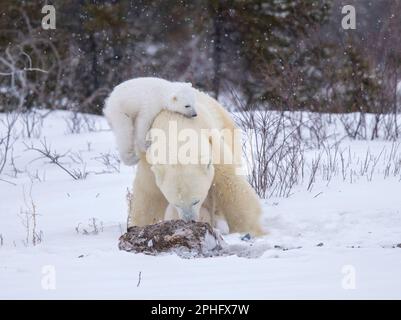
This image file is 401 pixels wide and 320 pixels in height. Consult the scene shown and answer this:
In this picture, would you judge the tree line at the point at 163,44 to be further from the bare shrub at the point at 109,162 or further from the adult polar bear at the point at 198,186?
the adult polar bear at the point at 198,186

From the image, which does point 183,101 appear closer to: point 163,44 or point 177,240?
point 177,240

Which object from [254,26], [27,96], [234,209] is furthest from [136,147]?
[27,96]

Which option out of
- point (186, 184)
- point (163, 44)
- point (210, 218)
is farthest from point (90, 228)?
point (163, 44)

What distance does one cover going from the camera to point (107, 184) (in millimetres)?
6613

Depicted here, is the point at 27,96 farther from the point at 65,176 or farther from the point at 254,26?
the point at 65,176

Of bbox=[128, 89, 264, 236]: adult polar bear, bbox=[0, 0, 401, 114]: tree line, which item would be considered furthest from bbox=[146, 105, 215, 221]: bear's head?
bbox=[0, 0, 401, 114]: tree line

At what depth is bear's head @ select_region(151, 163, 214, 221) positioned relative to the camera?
12.6 feet

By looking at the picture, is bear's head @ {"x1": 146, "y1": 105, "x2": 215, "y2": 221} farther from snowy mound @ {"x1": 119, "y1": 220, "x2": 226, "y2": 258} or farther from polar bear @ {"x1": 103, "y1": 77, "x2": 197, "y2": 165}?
snowy mound @ {"x1": 119, "y1": 220, "x2": 226, "y2": 258}

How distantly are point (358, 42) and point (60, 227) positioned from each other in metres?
7.60

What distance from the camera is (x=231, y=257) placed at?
3408mm

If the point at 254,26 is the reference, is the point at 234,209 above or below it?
below

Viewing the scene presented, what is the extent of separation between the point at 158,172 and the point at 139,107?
1.43 feet

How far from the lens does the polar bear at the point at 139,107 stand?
4.06 m
